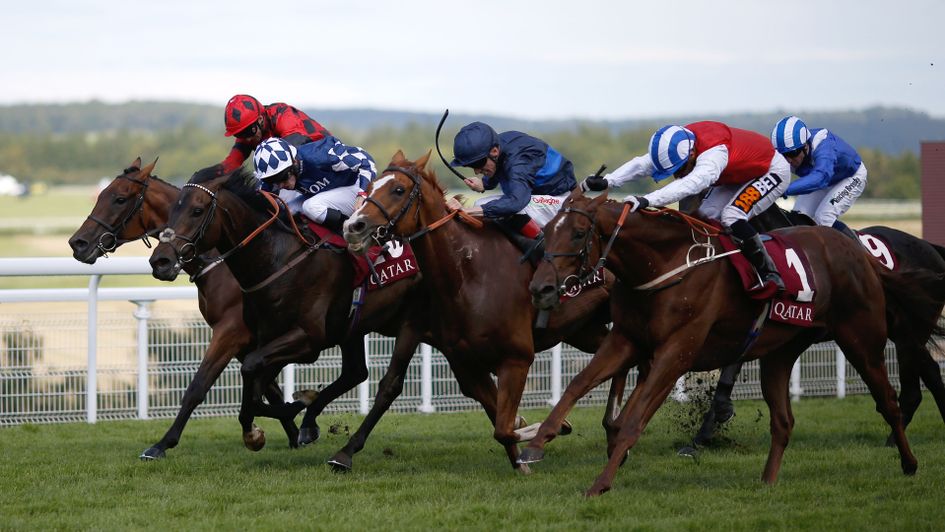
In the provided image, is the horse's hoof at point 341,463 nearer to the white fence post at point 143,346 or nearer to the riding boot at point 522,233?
the riding boot at point 522,233

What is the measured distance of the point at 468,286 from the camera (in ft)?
20.1

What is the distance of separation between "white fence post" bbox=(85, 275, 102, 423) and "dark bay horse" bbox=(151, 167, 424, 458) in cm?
219

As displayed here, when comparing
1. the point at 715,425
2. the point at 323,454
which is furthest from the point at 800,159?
the point at 323,454

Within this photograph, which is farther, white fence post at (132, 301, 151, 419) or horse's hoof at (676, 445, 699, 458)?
white fence post at (132, 301, 151, 419)

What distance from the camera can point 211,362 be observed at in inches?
271

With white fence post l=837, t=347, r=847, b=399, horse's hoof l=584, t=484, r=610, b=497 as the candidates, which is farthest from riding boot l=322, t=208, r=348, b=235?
white fence post l=837, t=347, r=847, b=399

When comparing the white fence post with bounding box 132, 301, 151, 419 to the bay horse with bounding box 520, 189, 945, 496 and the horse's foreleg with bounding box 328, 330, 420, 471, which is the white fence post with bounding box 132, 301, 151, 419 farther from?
the bay horse with bounding box 520, 189, 945, 496

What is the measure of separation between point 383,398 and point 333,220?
0.96 meters

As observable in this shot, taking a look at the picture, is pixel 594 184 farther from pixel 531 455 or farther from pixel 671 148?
pixel 531 455

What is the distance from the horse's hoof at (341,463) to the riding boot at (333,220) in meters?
1.16

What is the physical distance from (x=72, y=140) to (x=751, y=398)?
2606 inches

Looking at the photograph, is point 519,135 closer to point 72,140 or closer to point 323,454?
point 323,454

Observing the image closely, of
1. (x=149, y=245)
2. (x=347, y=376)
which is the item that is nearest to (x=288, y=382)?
(x=347, y=376)

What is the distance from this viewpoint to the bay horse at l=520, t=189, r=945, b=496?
5.42m
